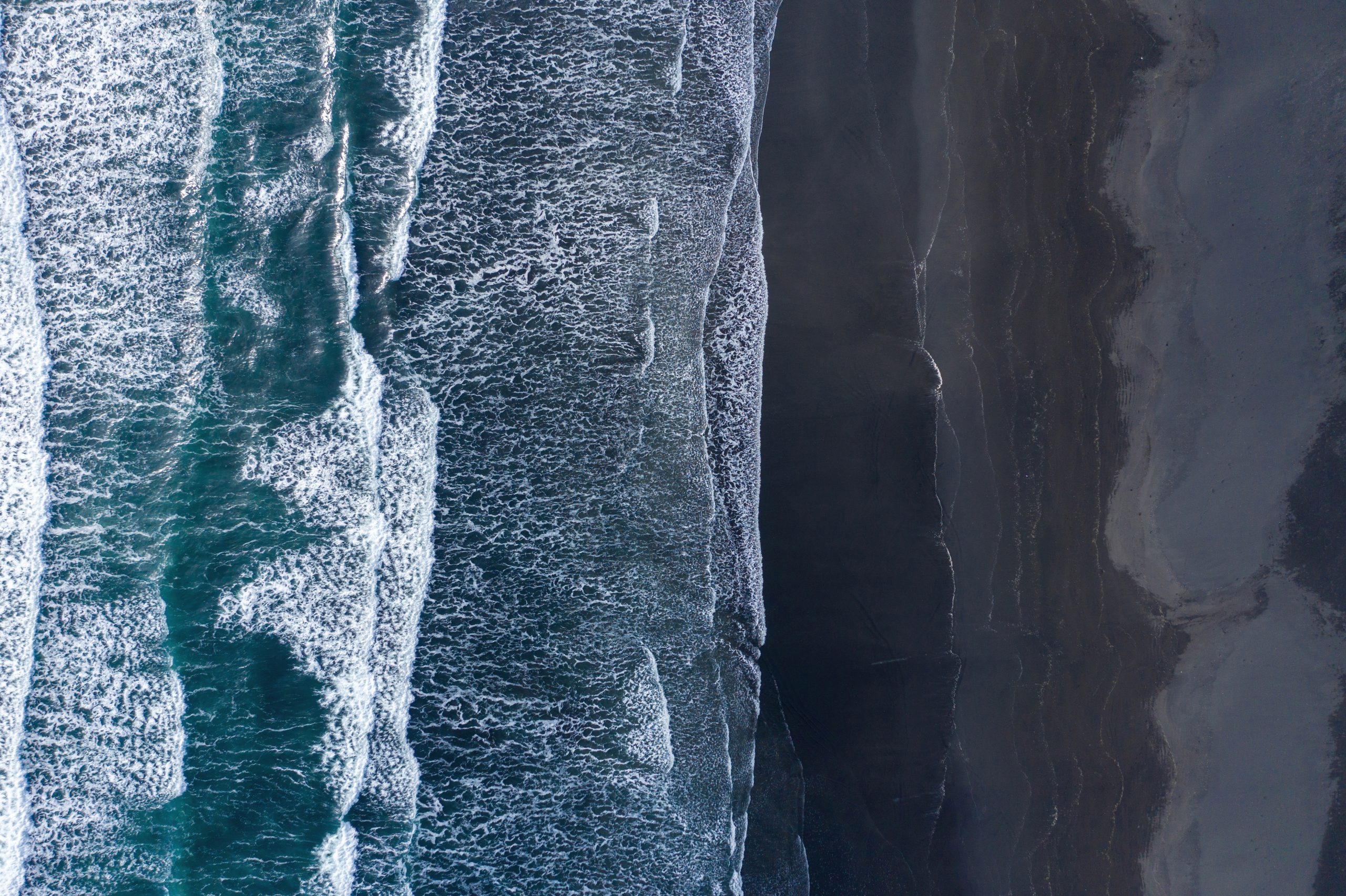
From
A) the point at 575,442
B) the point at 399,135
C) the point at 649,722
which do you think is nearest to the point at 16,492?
the point at 399,135

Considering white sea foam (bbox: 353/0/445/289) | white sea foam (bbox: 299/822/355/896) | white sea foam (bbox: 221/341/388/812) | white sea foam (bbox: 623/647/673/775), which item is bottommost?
white sea foam (bbox: 299/822/355/896)

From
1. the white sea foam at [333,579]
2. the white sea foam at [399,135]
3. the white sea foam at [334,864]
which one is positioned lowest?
the white sea foam at [334,864]

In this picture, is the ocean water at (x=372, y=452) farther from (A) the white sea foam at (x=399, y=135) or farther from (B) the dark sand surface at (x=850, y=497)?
(B) the dark sand surface at (x=850, y=497)

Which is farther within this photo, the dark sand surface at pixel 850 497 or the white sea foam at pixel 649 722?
the dark sand surface at pixel 850 497

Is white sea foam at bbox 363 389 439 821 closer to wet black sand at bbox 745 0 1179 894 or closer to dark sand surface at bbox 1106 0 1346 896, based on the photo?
wet black sand at bbox 745 0 1179 894

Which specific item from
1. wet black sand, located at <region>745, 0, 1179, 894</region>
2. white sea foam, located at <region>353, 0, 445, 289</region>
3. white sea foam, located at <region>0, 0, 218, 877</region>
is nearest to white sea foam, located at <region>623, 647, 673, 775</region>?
wet black sand, located at <region>745, 0, 1179, 894</region>

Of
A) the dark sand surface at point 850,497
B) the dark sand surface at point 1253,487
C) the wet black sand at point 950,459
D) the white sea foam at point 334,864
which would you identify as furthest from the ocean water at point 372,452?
the dark sand surface at point 1253,487

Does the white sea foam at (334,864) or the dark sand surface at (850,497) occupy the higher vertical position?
the dark sand surface at (850,497)

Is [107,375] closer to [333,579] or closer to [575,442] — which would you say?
[333,579]
